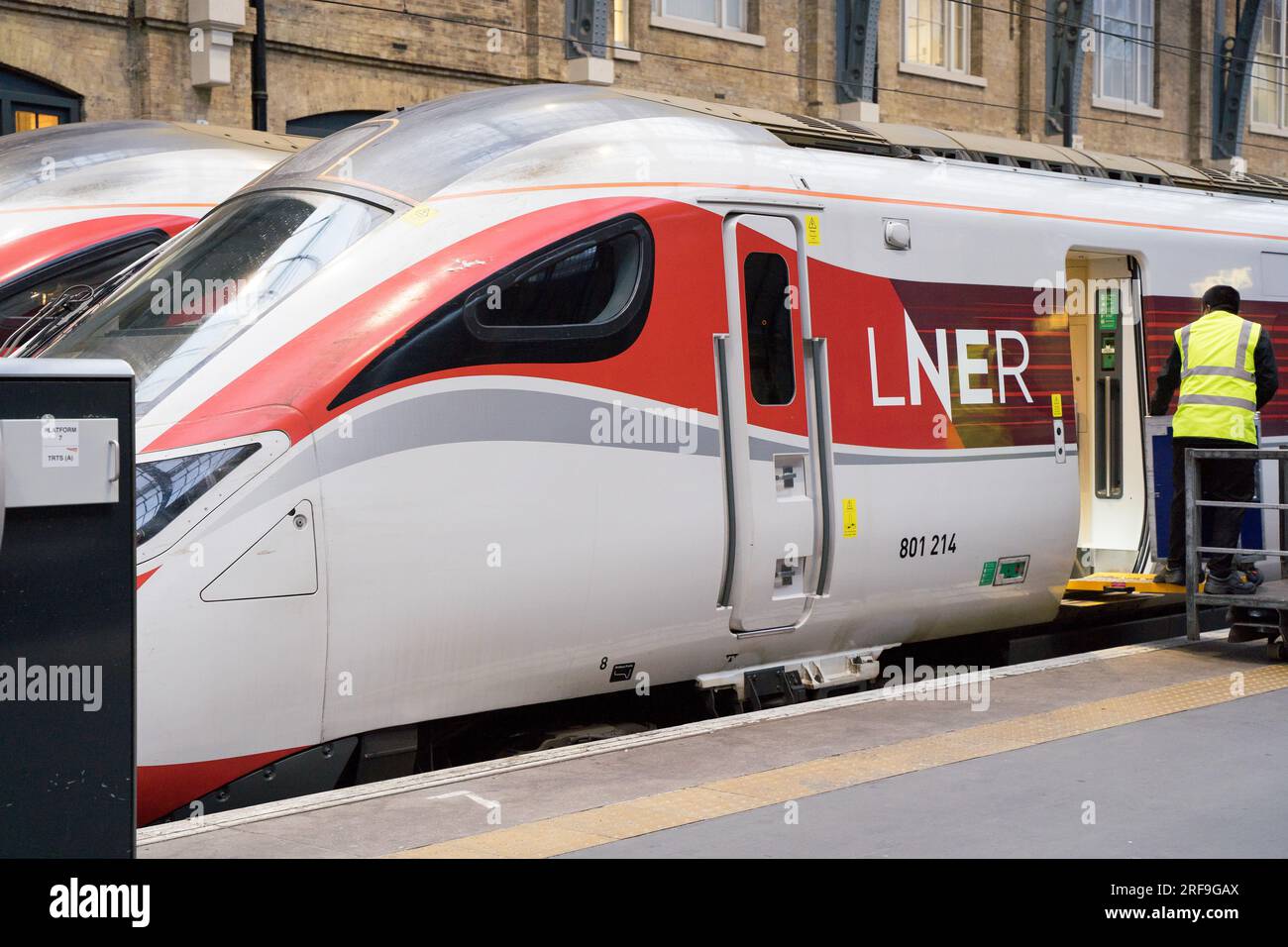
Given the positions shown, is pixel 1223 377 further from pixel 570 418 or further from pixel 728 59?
pixel 728 59

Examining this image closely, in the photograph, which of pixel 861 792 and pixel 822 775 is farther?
pixel 822 775

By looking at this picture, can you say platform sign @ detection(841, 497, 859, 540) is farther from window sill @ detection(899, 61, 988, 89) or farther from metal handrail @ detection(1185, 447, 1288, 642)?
window sill @ detection(899, 61, 988, 89)

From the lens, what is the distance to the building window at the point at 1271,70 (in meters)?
32.1

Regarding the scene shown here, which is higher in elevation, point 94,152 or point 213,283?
point 94,152

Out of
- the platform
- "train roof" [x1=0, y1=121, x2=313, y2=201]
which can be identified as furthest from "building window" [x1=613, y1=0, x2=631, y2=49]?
the platform

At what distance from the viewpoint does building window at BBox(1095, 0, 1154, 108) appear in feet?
94.7

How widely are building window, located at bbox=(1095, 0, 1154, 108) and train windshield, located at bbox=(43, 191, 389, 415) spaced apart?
24631mm

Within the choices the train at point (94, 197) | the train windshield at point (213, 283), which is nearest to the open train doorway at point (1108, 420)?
the train windshield at point (213, 283)

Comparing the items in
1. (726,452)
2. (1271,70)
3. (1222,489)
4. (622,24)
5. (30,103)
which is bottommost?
(1222,489)

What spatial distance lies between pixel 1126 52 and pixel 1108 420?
70.3 feet

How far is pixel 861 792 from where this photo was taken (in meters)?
5.76

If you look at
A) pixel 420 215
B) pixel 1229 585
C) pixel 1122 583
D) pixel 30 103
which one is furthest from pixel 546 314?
pixel 30 103

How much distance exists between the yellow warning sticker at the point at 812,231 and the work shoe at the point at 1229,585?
3.19m

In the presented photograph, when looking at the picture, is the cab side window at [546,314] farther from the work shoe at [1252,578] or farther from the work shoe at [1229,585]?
the work shoe at [1252,578]
